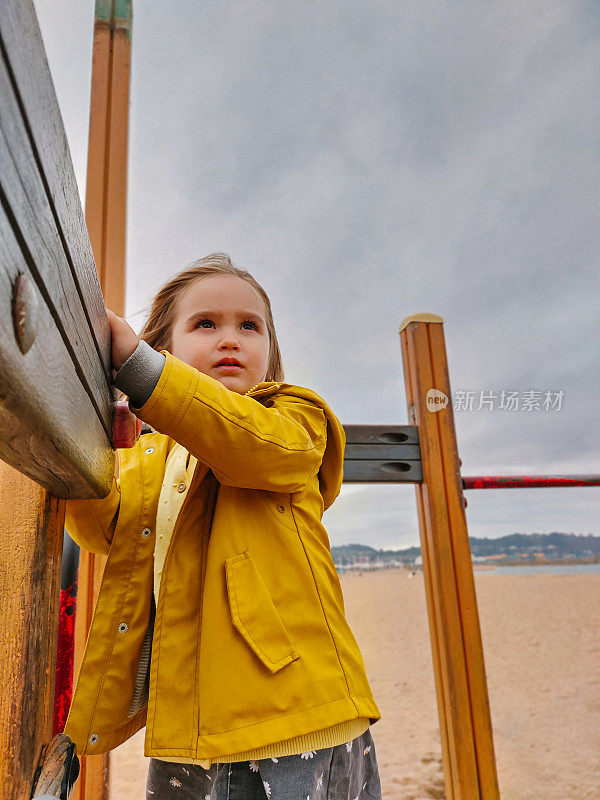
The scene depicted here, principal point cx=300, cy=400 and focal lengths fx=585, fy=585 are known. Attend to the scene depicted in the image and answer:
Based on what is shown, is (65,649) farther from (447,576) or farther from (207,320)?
(447,576)

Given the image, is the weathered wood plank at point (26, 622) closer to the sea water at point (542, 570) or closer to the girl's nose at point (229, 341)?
the girl's nose at point (229, 341)

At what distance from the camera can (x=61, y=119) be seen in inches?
15.2

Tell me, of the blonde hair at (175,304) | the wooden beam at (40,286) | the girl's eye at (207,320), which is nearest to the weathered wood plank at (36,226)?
the wooden beam at (40,286)

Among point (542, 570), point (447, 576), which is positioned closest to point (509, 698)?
point (447, 576)

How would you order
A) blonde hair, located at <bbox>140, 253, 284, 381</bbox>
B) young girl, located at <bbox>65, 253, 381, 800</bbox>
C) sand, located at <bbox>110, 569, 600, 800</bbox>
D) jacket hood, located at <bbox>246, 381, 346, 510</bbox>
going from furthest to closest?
sand, located at <bbox>110, 569, 600, 800</bbox> → blonde hair, located at <bbox>140, 253, 284, 381</bbox> → jacket hood, located at <bbox>246, 381, 346, 510</bbox> → young girl, located at <bbox>65, 253, 381, 800</bbox>

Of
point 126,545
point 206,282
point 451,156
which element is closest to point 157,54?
point 206,282

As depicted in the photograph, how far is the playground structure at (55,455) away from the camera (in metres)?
0.29

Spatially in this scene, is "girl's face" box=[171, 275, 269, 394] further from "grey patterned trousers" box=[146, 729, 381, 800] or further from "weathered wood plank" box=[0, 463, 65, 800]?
"grey patterned trousers" box=[146, 729, 381, 800]

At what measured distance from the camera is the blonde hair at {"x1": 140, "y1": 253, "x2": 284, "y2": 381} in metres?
1.08

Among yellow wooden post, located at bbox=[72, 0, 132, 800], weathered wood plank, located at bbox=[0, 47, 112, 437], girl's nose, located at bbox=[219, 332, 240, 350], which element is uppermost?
yellow wooden post, located at bbox=[72, 0, 132, 800]

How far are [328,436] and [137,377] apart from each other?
37cm

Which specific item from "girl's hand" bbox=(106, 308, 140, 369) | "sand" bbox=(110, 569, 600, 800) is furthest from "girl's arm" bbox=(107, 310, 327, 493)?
"sand" bbox=(110, 569, 600, 800)

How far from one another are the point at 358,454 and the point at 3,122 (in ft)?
3.63

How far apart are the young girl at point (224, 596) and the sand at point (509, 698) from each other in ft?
1.85
